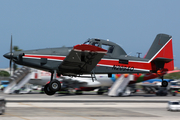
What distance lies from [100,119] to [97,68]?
621cm

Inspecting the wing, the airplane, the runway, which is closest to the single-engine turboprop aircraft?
the wing

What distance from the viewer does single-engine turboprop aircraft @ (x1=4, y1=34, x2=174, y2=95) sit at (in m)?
13.4

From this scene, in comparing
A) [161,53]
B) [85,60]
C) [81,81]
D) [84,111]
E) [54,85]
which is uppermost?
[161,53]

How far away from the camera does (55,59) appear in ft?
46.5

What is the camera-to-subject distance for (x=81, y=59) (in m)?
13.8

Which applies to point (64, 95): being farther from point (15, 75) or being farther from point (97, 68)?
point (97, 68)

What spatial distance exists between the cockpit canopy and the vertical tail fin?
7.69 ft

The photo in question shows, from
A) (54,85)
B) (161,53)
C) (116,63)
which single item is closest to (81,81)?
(161,53)

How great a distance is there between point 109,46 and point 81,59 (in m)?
1.83

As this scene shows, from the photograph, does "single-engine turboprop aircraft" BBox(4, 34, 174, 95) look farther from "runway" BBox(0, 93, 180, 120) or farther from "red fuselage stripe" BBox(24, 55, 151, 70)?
"runway" BBox(0, 93, 180, 120)

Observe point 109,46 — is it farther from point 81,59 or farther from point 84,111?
point 84,111

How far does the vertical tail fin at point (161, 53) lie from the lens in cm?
1598

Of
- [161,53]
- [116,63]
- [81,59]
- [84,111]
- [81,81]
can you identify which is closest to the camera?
[81,59]

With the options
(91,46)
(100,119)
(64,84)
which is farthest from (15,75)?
(91,46)
